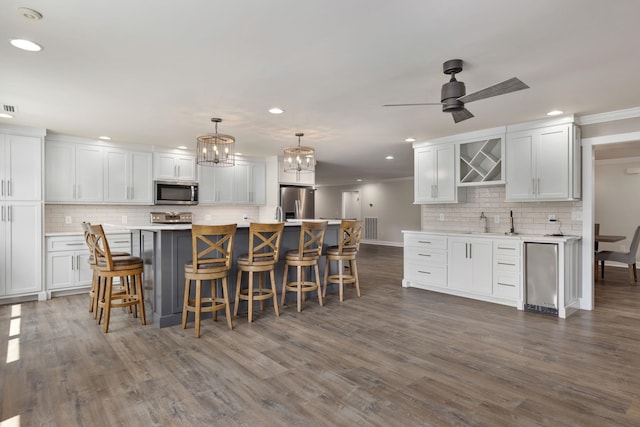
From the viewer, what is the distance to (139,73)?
297 centimetres

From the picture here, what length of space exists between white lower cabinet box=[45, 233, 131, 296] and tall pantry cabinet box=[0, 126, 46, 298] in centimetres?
13

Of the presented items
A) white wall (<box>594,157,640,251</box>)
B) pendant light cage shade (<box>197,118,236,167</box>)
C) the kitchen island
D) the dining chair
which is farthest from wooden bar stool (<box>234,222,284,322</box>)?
white wall (<box>594,157,640,251</box>)

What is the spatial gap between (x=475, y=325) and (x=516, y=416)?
1.75 meters

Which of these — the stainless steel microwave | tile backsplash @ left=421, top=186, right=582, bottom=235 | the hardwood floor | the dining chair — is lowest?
the hardwood floor

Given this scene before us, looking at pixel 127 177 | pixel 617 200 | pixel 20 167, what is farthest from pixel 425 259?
pixel 20 167

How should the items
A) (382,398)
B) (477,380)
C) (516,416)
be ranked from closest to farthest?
(516,416) < (382,398) < (477,380)

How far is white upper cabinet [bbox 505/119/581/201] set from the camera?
4.27 m

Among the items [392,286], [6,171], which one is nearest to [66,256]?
[6,171]

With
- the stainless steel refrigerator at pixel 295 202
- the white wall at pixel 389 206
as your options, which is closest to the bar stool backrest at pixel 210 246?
the stainless steel refrigerator at pixel 295 202

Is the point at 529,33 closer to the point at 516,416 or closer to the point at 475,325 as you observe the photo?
the point at 516,416

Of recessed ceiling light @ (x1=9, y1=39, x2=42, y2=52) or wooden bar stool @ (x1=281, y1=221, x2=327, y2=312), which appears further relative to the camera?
wooden bar stool @ (x1=281, y1=221, x2=327, y2=312)

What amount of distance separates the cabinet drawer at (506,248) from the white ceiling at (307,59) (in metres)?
1.51

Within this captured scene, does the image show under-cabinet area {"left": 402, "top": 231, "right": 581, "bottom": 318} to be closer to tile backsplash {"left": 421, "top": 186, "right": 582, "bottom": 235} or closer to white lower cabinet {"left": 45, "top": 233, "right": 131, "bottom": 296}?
tile backsplash {"left": 421, "top": 186, "right": 582, "bottom": 235}

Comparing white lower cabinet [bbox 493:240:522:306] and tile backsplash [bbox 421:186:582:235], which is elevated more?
tile backsplash [bbox 421:186:582:235]
